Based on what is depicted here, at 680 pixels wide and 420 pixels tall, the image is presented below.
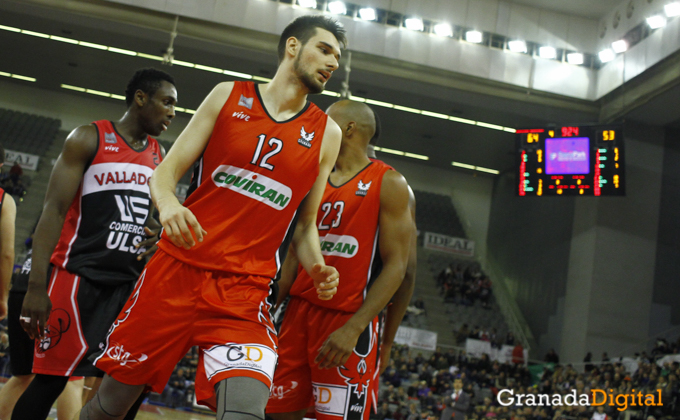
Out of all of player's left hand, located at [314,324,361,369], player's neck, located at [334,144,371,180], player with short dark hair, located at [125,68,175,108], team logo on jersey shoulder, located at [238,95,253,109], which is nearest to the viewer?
team logo on jersey shoulder, located at [238,95,253,109]

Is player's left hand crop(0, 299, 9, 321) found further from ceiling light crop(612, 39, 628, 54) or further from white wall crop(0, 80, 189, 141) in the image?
white wall crop(0, 80, 189, 141)

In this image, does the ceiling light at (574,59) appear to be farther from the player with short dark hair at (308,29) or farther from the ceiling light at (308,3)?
the player with short dark hair at (308,29)

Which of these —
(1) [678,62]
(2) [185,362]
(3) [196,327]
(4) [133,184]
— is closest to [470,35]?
(1) [678,62]

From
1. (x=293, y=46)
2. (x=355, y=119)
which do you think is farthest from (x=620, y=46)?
(x=293, y=46)

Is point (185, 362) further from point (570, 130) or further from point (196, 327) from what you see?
point (196, 327)

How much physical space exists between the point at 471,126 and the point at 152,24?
31.0 ft

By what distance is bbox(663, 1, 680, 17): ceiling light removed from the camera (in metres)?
13.7

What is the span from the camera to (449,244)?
2234 cm

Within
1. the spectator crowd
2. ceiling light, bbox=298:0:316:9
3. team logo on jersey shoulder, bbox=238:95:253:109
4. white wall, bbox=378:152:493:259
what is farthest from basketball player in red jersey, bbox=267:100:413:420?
white wall, bbox=378:152:493:259

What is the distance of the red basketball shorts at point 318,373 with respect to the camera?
2934 mm

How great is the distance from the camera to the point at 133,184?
325cm

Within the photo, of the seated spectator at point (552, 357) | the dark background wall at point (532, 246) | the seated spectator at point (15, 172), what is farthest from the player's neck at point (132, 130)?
the seated spectator at point (15, 172)

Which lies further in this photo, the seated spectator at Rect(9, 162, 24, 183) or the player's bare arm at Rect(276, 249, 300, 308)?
the seated spectator at Rect(9, 162, 24, 183)

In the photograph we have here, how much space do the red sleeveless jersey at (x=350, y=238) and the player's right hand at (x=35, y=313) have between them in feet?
3.73
